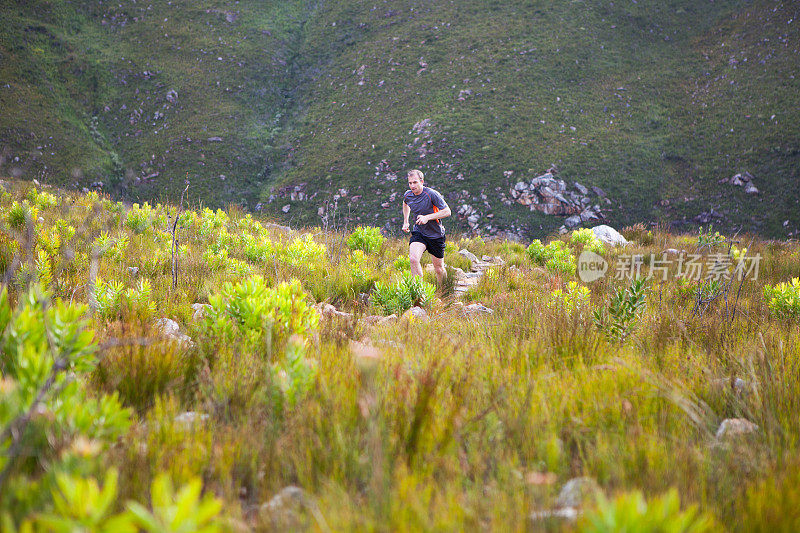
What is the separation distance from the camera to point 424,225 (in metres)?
7.30

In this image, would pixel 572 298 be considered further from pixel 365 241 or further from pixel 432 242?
pixel 365 241

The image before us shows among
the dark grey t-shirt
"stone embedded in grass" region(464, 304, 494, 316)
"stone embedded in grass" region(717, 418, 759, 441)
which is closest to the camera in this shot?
"stone embedded in grass" region(717, 418, 759, 441)

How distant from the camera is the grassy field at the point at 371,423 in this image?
106 centimetres

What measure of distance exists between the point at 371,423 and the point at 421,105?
33894 millimetres

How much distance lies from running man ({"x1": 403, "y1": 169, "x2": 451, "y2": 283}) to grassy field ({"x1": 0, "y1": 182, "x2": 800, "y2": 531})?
12.1 feet

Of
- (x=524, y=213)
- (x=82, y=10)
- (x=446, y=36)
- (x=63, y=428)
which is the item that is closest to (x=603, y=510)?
(x=63, y=428)

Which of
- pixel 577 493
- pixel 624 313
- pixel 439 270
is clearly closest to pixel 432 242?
pixel 439 270

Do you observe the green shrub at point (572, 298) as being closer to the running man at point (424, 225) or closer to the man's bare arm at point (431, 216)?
the running man at point (424, 225)

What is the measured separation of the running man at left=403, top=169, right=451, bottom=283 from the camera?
6949 millimetres

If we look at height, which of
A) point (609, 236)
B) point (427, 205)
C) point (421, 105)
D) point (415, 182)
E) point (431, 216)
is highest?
point (421, 105)

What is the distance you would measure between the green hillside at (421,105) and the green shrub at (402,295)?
19840 mm

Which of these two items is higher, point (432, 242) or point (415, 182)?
point (415, 182)

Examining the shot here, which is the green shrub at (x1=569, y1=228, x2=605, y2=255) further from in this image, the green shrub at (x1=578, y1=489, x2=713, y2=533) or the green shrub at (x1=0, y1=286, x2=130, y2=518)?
the green shrub at (x1=0, y1=286, x2=130, y2=518)

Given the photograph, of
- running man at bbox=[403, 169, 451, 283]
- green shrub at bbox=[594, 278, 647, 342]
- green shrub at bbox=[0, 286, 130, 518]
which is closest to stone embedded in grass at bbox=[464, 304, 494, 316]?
green shrub at bbox=[594, 278, 647, 342]
